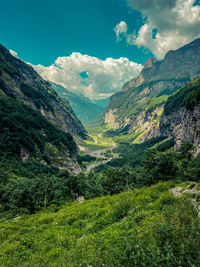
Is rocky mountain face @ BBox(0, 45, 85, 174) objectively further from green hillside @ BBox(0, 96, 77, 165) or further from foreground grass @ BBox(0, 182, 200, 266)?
foreground grass @ BBox(0, 182, 200, 266)

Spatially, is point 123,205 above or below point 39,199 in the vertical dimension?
above

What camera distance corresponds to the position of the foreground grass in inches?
180

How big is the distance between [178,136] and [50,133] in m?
141

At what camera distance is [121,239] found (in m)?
7.51

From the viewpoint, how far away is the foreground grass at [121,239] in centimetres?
457


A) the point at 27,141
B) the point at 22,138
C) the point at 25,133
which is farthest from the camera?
the point at 25,133

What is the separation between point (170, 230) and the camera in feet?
18.0

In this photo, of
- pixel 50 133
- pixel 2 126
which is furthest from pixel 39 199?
pixel 50 133

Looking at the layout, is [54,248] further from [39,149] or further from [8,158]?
[39,149]

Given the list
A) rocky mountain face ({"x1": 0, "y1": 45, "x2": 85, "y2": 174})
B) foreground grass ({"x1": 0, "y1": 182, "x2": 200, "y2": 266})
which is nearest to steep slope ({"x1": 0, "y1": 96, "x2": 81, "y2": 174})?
rocky mountain face ({"x1": 0, "y1": 45, "x2": 85, "y2": 174})

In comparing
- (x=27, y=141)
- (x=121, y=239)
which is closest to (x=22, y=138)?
(x=27, y=141)

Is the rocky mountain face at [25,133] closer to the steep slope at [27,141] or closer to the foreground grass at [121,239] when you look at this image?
the steep slope at [27,141]

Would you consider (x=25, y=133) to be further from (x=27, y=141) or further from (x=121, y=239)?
(x=121, y=239)

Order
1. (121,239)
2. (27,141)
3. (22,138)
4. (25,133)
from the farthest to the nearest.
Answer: (25,133)
(27,141)
(22,138)
(121,239)
